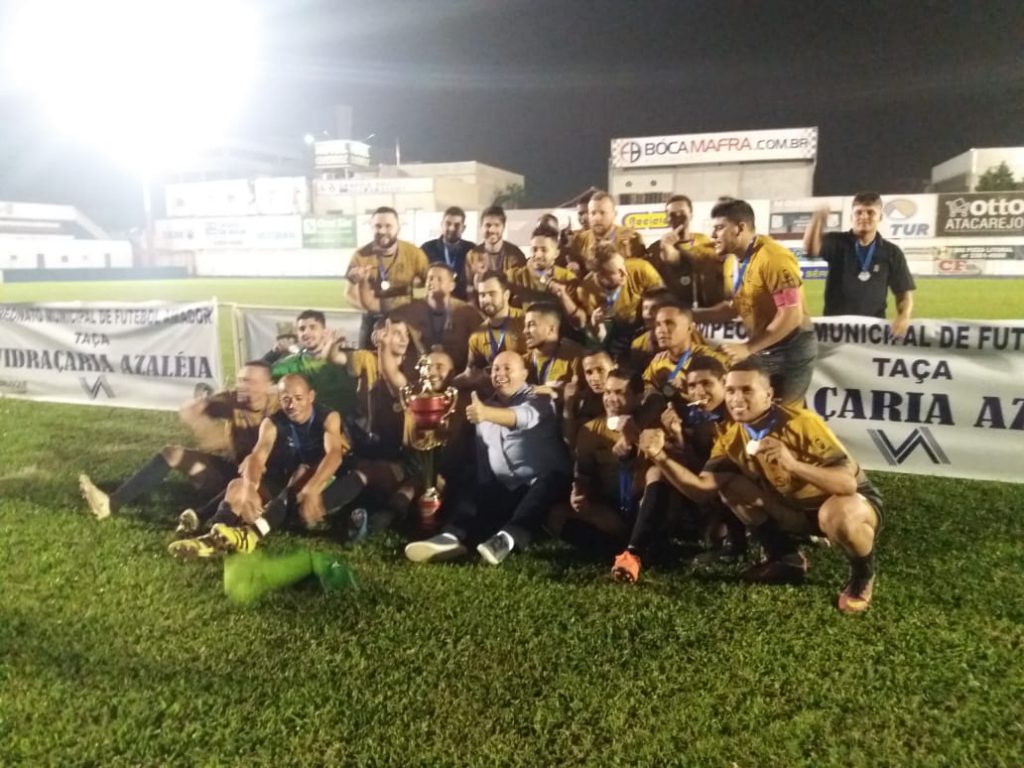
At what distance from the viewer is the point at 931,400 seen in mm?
5258

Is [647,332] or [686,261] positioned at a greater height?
[686,261]

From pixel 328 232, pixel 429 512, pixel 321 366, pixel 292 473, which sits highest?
pixel 328 232

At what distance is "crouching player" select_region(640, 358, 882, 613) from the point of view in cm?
368

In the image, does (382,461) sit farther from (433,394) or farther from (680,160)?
(680,160)

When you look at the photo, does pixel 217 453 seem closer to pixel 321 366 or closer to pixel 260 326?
pixel 321 366

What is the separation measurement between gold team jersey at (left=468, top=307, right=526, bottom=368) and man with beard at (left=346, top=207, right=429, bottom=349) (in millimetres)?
959

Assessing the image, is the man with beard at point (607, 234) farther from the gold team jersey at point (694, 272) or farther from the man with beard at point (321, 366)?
the man with beard at point (321, 366)

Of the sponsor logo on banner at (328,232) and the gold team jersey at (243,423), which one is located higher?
the sponsor logo on banner at (328,232)

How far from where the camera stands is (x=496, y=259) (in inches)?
209

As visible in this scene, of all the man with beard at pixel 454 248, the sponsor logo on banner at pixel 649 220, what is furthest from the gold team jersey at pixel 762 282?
the sponsor logo on banner at pixel 649 220

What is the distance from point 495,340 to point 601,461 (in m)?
0.97

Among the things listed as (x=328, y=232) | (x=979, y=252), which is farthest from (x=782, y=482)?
(x=328, y=232)

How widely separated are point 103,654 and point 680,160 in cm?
4762

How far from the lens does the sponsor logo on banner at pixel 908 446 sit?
5.29 m
